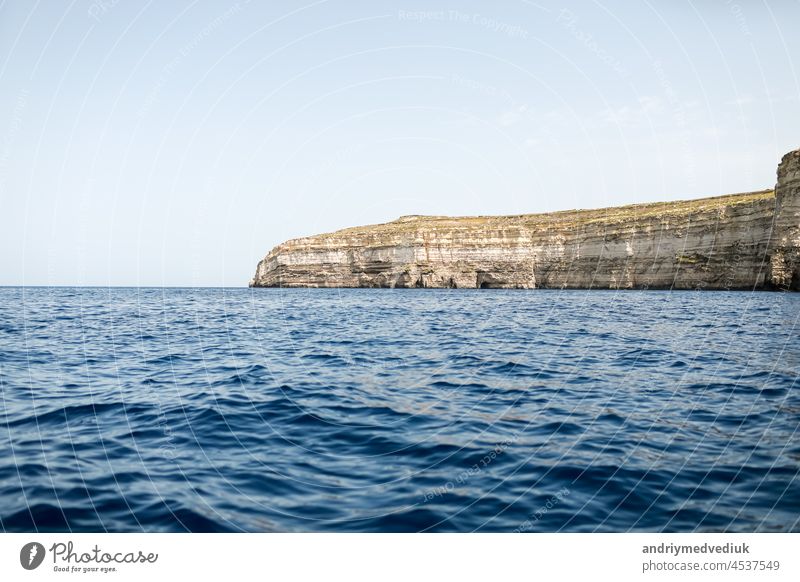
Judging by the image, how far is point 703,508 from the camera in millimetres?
5246

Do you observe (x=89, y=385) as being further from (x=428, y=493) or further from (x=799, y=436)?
(x=799, y=436)

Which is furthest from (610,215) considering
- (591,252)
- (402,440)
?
(402,440)

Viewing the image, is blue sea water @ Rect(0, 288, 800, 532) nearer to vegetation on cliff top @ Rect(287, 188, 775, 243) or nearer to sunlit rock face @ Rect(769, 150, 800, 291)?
sunlit rock face @ Rect(769, 150, 800, 291)

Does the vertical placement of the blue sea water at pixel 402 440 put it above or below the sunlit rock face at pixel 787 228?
below

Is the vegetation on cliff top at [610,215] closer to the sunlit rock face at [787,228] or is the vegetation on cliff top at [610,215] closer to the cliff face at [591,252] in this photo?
the cliff face at [591,252]

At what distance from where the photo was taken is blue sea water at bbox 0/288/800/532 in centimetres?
514

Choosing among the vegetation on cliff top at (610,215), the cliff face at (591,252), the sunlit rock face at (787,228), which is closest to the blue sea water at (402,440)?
the sunlit rock face at (787,228)

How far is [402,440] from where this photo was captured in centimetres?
747

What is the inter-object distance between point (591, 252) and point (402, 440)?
78040 millimetres

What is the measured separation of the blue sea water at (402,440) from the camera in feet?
16.9

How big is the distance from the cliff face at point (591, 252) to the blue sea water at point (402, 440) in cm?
5146

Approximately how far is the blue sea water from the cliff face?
51455 millimetres

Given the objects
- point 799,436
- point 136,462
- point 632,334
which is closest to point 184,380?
point 136,462
